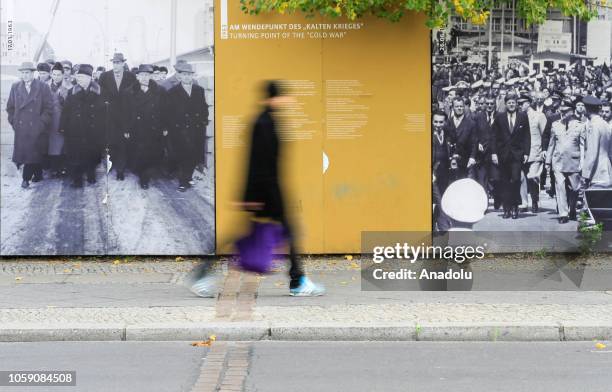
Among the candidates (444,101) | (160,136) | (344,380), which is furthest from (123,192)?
(344,380)

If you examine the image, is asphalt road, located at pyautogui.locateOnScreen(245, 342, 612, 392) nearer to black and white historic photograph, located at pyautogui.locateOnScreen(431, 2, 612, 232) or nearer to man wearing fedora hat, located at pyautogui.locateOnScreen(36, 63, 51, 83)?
black and white historic photograph, located at pyautogui.locateOnScreen(431, 2, 612, 232)

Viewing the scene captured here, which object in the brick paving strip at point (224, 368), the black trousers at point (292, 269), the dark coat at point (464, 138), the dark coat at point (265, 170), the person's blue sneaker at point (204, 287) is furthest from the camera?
the dark coat at point (464, 138)

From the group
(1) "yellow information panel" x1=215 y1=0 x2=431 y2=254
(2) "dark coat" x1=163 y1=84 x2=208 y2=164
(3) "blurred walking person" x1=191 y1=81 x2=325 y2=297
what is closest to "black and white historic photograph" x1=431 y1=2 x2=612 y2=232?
(1) "yellow information panel" x1=215 y1=0 x2=431 y2=254

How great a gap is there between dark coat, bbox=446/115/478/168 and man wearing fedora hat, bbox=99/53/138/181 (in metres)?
4.18

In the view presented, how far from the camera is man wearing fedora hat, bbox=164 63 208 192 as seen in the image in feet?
42.4

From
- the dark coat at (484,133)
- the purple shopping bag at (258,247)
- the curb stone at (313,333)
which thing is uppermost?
the dark coat at (484,133)

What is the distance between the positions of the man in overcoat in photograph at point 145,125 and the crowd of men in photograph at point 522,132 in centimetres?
360

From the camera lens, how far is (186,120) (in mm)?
13000

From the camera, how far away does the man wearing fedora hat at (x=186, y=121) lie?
42.4 feet

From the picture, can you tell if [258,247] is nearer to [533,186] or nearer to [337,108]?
[337,108]

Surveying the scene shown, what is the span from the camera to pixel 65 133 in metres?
13.0

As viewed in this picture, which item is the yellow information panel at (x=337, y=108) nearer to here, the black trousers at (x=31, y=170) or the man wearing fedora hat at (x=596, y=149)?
the man wearing fedora hat at (x=596, y=149)

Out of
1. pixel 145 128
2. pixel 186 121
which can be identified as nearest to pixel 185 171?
pixel 186 121

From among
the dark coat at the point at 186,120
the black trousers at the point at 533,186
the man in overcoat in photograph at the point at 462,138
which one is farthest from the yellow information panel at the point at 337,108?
the black trousers at the point at 533,186
